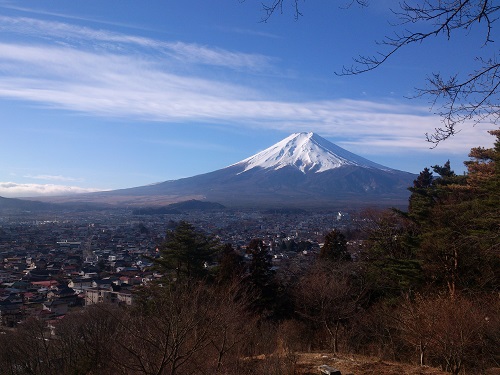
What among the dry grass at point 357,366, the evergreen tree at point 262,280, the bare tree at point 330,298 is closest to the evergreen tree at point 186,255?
the evergreen tree at point 262,280

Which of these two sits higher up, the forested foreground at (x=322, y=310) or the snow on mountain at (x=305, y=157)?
the snow on mountain at (x=305, y=157)

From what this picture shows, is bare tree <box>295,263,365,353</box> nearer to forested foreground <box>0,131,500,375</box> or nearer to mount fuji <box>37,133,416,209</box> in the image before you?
forested foreground <box>0,131,500,375</box>

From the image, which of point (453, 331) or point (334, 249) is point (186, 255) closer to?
point (334, 249)

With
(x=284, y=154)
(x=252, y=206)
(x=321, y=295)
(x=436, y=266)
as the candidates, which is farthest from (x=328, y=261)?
(x=284, y=154)

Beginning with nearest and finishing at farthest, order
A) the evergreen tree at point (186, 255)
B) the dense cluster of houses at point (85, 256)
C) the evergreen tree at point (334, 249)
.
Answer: the evergreen tree at point (186, 255) < the evergreen tree at point (334, 249) < the dense cluster of houses at point (85, 256)

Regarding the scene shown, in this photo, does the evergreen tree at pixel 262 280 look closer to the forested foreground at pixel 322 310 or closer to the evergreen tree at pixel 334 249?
the forested foreground at pixel 322 310

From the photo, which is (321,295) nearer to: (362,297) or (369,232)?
(362,297)
